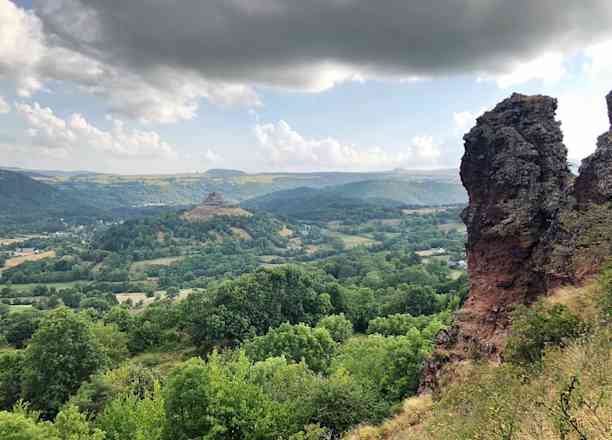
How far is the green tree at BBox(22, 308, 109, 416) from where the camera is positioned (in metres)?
49.9

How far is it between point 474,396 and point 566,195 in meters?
16.6

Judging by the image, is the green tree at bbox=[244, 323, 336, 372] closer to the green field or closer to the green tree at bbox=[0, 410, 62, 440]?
the green tree at bbox=[0, 410, 62, 440]

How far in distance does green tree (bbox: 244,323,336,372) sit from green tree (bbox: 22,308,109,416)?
20.6 m

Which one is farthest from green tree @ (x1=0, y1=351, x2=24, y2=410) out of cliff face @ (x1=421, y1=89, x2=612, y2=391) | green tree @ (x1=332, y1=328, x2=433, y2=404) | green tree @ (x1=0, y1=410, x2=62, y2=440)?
cliff face @ (x1=421, y1=89, x2=612, y2=391)

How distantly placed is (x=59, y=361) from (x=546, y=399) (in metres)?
55.6

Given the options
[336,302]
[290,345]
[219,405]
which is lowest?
[336,302]

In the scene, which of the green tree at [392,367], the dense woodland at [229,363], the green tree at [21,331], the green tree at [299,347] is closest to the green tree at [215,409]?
the dense woodland at [229,363]

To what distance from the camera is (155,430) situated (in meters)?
28.5

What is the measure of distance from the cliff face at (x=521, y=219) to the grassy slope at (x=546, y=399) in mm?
3115

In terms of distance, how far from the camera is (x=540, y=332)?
1791 centimetres

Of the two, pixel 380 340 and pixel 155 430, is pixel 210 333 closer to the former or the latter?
pixel 380 340

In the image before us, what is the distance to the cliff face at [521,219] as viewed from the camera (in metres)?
22.9

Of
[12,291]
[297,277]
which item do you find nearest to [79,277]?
[12,291]

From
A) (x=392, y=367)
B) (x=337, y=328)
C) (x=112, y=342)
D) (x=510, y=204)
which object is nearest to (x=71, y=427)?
(x=392, y=367)
